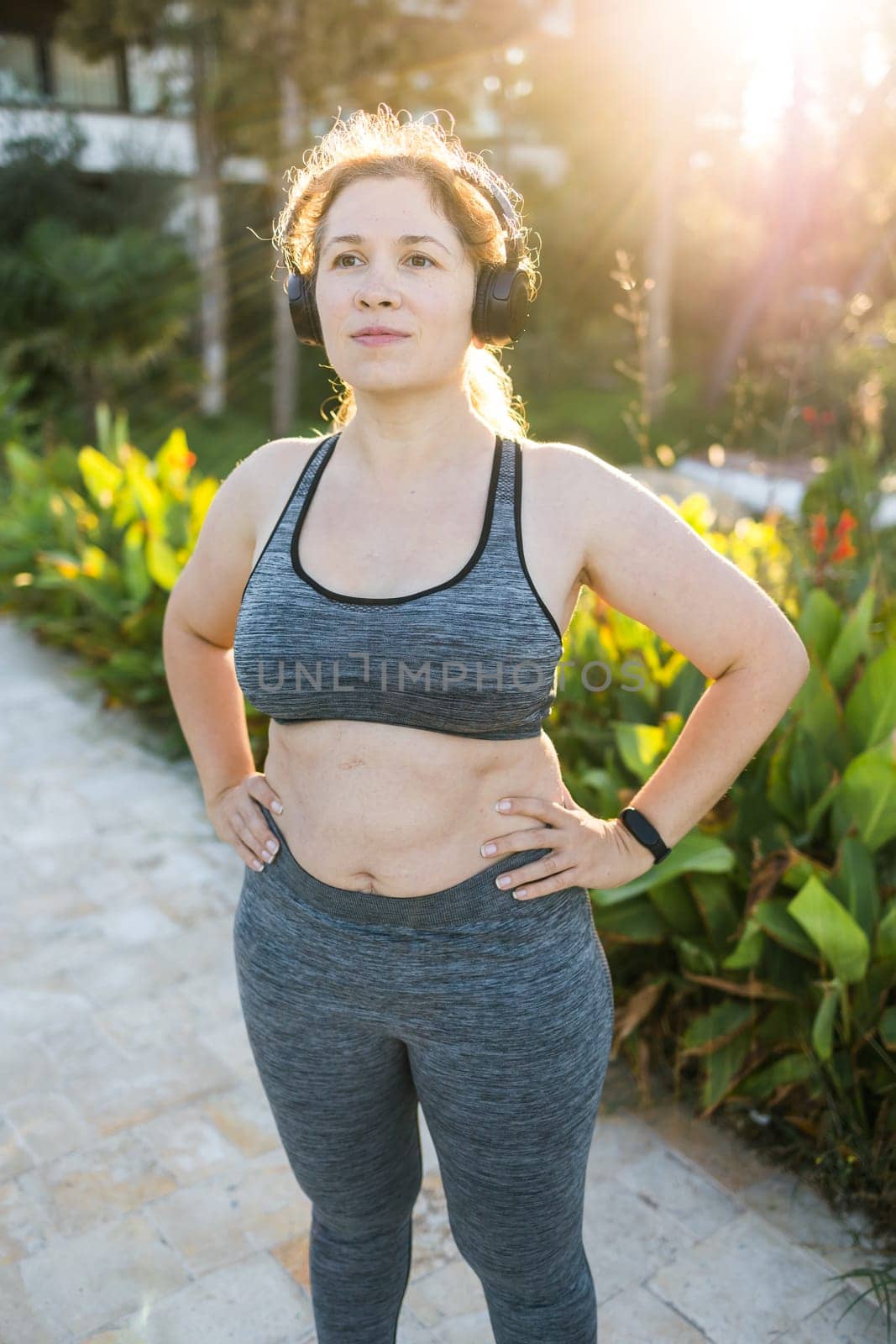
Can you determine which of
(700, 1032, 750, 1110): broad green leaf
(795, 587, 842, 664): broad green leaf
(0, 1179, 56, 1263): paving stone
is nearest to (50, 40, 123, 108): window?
(795, 587, 842, 664): broad green leaf

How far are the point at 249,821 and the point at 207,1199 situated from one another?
133cm

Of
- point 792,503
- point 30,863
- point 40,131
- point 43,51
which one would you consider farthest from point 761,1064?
point 43,51

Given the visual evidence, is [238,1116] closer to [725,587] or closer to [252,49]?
[725,587]

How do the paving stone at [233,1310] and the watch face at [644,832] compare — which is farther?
the paving stone at [233,1310]

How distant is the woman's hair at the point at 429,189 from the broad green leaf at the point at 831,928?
123 cm

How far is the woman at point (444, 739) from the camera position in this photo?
1.55 metres

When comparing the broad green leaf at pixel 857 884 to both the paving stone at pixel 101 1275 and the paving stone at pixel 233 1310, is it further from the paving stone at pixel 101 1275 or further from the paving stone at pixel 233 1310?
the paving stone at pixel 101 1275

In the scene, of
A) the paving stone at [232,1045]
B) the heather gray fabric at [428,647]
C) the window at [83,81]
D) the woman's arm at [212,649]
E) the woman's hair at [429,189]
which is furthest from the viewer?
the window at [83,81]

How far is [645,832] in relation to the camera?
1.74m

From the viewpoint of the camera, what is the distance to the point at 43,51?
22734mm

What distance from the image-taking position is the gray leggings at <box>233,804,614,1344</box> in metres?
1.57

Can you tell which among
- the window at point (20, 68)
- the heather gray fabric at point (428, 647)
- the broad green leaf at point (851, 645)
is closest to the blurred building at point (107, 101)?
the window at point (20, 68)

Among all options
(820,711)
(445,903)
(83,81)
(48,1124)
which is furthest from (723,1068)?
(83,81)

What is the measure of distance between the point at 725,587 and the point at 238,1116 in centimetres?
208
